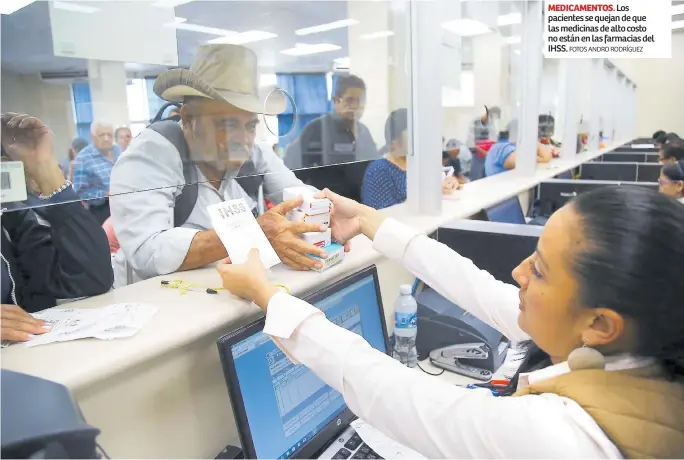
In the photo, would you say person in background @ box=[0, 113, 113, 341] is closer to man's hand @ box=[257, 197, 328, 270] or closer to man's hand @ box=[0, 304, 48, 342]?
man's hand @ box=[0, 304, 48, 342]

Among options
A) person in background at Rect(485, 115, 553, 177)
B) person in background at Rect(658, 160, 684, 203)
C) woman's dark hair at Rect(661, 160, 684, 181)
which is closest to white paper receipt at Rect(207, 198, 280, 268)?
person in background at Rect(658, 160, 684, 203)

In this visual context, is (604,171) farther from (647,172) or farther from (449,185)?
(449,185)

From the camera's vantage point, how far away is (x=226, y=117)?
4.39ft

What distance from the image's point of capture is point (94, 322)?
891 mm

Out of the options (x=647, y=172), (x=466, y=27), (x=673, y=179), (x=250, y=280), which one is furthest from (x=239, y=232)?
(x=647, y=172)

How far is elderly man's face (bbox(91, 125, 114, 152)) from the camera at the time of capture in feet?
3.43

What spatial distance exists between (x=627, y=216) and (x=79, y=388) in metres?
0.79

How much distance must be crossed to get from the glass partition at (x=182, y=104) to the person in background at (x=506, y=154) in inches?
76.5

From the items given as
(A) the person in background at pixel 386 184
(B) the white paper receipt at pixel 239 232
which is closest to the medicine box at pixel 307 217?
(B) the white paper receipt at pixel 239 232

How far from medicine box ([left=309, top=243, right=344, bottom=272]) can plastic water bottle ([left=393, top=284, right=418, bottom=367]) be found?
11.0 inches

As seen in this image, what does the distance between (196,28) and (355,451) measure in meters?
1.04

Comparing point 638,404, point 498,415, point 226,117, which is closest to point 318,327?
point 498,415

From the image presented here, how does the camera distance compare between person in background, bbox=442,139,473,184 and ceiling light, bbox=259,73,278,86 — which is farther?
person in background, bbox=442,139,473,184

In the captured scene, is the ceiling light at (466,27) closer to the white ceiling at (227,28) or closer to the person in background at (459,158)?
the white ceiling at (227,28)
